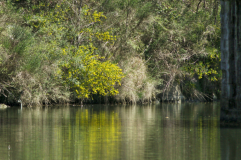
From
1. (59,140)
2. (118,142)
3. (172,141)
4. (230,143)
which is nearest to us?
(230,143)

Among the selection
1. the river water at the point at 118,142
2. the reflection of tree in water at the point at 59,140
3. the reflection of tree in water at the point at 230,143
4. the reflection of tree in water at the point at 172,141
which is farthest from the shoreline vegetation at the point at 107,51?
the reflection of tree in water at the point at 230,143

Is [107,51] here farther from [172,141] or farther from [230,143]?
[230,143]

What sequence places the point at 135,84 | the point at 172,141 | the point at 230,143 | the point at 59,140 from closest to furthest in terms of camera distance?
the point at 230,143, the point at 172,141, the point at 59,140, the point at 135,84

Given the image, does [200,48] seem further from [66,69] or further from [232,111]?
[232,111]

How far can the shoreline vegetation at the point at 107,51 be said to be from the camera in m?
29.4

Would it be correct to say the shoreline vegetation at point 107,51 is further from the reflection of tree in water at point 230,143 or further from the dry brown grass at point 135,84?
→ the reflection of tree in water at point 230,143

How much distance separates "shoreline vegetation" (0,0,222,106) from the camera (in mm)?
29422

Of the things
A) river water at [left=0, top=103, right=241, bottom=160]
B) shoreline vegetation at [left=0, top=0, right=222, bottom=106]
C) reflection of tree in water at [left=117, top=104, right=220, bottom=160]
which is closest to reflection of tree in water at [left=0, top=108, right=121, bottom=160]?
river water at [left=0, top=103, right=241, bottom=160]

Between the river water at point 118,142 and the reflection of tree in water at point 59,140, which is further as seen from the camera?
the reflection of tree in water at point 59,140

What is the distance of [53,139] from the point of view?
44.5ft

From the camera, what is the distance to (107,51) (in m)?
35.3

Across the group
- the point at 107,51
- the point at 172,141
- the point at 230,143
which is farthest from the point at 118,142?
the point at 107,51

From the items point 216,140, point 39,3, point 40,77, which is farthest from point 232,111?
point 39,3

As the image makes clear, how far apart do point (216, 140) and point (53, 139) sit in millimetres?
4471
